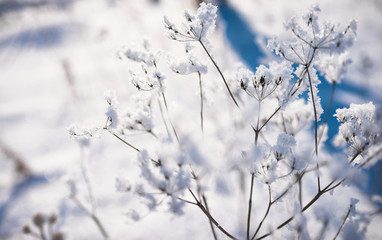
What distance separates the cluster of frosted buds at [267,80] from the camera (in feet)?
2.18

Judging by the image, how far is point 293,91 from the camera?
2.29 ft

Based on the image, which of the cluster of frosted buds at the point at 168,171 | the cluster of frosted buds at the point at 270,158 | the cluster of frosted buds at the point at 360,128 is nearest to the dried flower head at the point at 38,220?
the cluster of frosted buds at the point at 168,171

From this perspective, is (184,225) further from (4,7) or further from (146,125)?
(4,7)

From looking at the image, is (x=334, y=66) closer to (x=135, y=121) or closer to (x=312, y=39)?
(x=312, y=39)

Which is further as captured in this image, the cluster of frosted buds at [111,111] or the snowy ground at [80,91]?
the snowy ground at [80,91]

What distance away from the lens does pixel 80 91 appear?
11.6 feet

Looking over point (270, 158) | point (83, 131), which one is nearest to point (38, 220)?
point (83, 131)

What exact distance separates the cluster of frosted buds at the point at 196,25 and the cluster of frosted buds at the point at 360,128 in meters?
0.51

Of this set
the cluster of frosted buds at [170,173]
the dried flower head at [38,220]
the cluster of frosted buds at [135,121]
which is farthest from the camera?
the dried flower head at [38,220]

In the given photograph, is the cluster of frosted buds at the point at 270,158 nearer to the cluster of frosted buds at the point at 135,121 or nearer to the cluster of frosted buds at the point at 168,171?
the cluster of frosted buds at the point at 168,171

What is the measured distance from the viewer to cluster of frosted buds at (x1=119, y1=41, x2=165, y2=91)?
0.67 meters

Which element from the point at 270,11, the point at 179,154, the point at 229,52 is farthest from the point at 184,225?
the point at 270,11

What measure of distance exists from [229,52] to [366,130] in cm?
330

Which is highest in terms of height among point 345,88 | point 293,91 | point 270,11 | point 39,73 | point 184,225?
Answer: point 270,11
